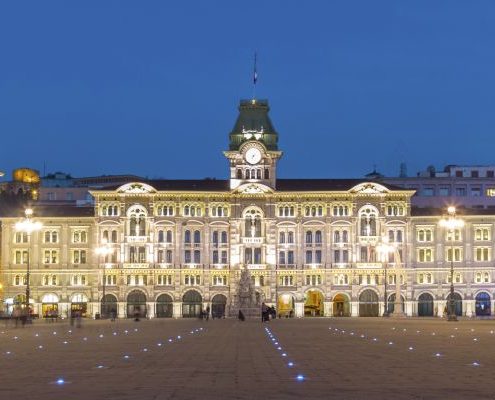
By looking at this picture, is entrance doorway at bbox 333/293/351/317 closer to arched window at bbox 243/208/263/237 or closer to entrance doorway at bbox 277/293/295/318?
entrance doorway at bbox 277/293/295/318

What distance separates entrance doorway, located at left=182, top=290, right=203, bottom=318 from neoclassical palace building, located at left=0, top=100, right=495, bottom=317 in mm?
138

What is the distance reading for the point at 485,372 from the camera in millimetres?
31516

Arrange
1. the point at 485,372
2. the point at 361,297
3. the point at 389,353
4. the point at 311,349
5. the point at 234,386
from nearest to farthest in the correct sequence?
1. the point at 234,386
2. the point at 485,372
3. the point at 389,353
4. the point at 311,349
5. the point at 361,297

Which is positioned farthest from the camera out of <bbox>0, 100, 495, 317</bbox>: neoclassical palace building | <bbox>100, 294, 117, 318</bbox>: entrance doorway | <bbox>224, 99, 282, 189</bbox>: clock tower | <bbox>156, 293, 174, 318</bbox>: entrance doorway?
<bbox>224, 99, 282, 189</bbox>: clock tower

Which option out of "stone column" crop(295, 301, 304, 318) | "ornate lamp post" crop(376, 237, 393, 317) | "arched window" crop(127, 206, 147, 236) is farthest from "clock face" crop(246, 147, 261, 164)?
"ornate lamp post" crop(376, 237, 393, 317)

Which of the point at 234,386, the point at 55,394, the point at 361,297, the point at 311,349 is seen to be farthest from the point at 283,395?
the point at 361,297

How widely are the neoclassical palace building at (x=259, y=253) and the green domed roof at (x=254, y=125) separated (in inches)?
362

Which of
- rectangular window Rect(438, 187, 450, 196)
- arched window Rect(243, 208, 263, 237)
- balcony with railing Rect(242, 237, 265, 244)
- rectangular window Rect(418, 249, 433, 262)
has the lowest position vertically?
rectangular window Rect(418, 249, 433, 262)

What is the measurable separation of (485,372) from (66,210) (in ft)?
437

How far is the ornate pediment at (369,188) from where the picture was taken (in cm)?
15438

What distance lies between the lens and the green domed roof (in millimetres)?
163438

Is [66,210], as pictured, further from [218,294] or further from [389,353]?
[389,353]

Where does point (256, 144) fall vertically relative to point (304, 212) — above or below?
above

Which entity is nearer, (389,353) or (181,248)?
(389,353)
